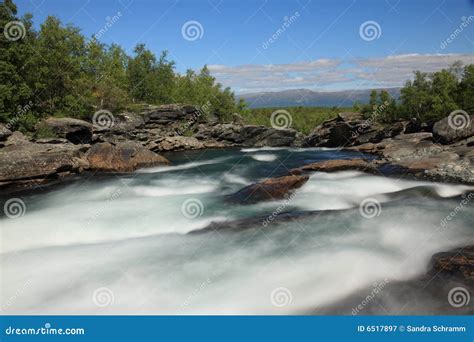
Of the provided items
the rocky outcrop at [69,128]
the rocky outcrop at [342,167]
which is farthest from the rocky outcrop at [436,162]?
the rocky outcrop at [69,128]

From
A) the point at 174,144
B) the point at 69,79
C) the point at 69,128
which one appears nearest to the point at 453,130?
the point at 174,144

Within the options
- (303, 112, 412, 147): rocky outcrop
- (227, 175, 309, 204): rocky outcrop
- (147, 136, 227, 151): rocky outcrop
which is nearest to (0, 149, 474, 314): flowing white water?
(227, 175, 309, 204): rocky outcrop

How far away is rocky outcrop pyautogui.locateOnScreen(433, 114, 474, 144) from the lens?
1486 inches

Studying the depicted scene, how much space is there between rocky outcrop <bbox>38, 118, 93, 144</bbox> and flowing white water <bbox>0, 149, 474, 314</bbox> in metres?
17.0

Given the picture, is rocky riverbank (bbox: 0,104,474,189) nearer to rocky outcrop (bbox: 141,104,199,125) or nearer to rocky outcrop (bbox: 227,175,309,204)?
rocky outcrop (bbox: 141,104,199,125)

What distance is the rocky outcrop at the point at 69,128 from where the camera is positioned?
37.7 meters

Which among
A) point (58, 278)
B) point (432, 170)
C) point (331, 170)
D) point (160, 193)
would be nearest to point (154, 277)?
point (58, 278)

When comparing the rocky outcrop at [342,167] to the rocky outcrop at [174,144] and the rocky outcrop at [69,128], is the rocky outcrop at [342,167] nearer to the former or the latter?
the rocky outcrop at [69,128]

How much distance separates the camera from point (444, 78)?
6575 centimetres

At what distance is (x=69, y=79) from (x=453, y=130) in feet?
166

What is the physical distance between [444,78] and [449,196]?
2177 inches

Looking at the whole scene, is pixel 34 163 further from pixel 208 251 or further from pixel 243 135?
pixel 243 135

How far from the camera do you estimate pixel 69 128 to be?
39.3 m

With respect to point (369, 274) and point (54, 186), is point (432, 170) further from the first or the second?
point (54, 186)
